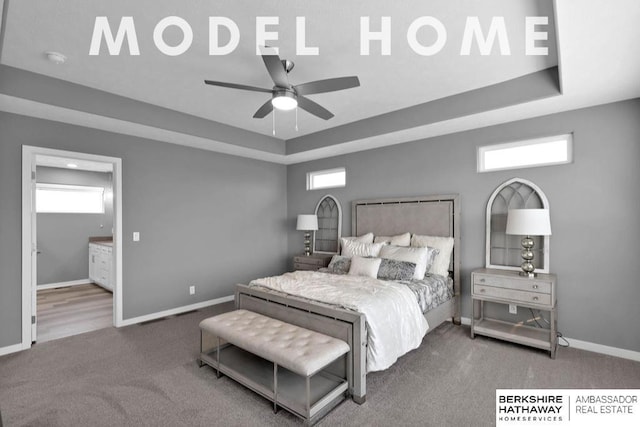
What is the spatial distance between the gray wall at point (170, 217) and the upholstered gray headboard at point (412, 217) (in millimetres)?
1903

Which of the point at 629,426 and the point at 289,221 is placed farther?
the point at 289,221

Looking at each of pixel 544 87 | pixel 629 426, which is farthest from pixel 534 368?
pixel 544 87

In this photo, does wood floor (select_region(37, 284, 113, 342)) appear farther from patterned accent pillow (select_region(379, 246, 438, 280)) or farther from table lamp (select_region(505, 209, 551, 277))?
table lamp (select_region(505, 209, 551, 277))

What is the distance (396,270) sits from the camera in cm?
360

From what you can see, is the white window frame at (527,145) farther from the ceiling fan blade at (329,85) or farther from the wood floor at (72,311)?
the wood floor at (72,311)

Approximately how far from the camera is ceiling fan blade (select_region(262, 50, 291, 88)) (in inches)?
83.5

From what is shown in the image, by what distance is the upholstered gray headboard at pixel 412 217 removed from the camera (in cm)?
404

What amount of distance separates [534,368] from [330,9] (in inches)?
137

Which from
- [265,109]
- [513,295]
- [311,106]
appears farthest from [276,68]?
[513,295]

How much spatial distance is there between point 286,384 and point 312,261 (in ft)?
9.25

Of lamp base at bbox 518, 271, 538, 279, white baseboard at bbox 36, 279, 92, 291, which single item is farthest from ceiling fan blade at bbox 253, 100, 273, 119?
white baseboard at bbox 36, 279, 92, 291

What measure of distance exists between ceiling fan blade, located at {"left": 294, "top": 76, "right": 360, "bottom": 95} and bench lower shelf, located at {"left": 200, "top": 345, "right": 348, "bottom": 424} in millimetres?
2303

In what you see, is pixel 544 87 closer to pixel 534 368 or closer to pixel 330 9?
pixel 330 9

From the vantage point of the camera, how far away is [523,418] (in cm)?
214
